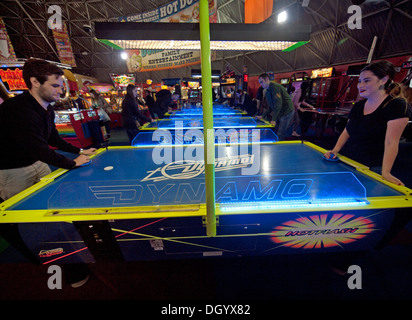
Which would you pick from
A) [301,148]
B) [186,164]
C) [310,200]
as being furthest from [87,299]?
[301,148]

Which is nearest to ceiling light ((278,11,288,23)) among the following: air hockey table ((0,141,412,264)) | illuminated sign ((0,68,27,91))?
air hockey table ((0,141,412,264))

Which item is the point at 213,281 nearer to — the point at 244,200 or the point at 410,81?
the point at 244,200

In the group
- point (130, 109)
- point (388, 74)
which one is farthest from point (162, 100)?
point (388, 74)

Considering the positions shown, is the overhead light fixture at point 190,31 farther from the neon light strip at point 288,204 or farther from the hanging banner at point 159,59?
the hanging banner at point 159,59

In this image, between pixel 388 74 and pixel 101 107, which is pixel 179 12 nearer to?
pixel 101 107

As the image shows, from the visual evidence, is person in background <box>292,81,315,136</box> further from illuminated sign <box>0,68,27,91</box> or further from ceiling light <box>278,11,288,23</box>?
illuminated sign <box>0,68,27,91</box>

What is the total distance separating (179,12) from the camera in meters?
11.9

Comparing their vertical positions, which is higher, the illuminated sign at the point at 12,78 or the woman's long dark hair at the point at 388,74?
the illuminated sign at the point at 12,78

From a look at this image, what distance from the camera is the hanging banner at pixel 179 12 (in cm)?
1058

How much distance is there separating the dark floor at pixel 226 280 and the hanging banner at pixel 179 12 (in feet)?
41.4

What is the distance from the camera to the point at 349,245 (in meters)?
1.31

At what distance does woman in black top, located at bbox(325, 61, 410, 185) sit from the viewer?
4.84ft

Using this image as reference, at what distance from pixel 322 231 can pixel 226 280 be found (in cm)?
104

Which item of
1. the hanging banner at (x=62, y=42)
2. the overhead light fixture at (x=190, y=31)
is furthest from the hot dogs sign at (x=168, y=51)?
the overhead light fixture at (x=190, y=31)
